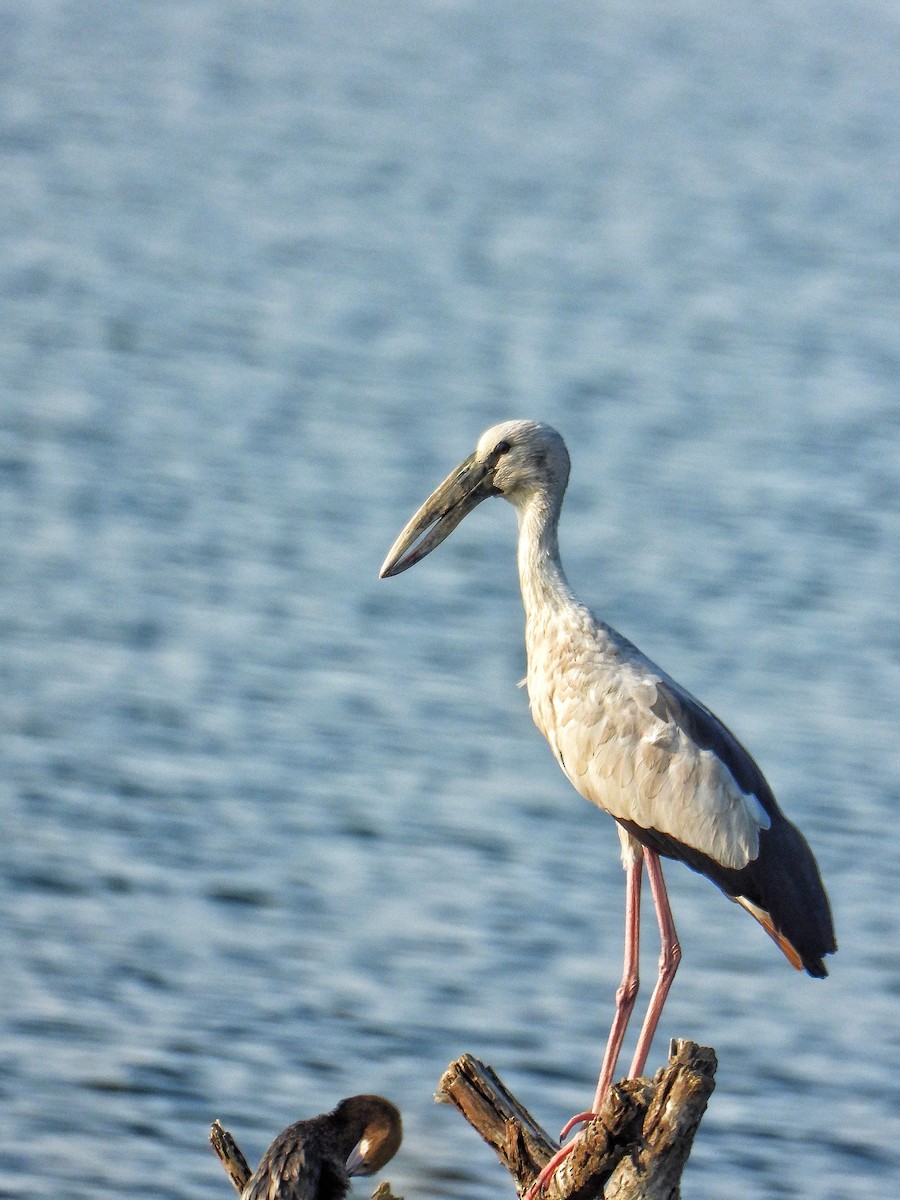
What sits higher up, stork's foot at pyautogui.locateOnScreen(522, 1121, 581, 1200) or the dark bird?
the dark bird

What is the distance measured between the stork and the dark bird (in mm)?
907

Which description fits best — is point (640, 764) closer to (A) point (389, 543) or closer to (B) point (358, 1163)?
(B) point (358, 1163)

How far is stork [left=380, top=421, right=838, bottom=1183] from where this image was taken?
8258 millimetres

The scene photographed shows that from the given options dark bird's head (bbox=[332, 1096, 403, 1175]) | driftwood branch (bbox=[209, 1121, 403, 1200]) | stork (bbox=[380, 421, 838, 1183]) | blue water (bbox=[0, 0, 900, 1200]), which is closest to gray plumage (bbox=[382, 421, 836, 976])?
stork (bbox=[380, 421, 838, 1183])

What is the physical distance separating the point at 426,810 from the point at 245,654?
331 centimetres

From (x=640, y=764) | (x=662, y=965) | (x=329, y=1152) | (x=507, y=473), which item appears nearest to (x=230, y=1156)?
(x=329, y=1152)

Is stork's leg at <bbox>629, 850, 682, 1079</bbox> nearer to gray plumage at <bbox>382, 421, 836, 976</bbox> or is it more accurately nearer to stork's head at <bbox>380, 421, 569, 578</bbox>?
gray plumage at <bbox>382, 421, 836, 976</bbox>

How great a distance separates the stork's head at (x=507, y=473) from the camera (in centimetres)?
891

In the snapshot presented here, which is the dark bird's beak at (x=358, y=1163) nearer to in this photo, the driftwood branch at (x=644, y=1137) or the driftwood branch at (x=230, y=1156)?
the driftwood branch at (x=230, y=1156)

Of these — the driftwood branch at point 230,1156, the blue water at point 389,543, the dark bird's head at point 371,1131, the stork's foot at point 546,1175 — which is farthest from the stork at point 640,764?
the blue water at point 389,543

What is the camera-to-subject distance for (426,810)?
15.6m

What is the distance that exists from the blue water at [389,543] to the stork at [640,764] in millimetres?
3137

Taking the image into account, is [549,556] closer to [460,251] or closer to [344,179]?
[460,251]

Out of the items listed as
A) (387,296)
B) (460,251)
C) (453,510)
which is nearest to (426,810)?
(453,510)
